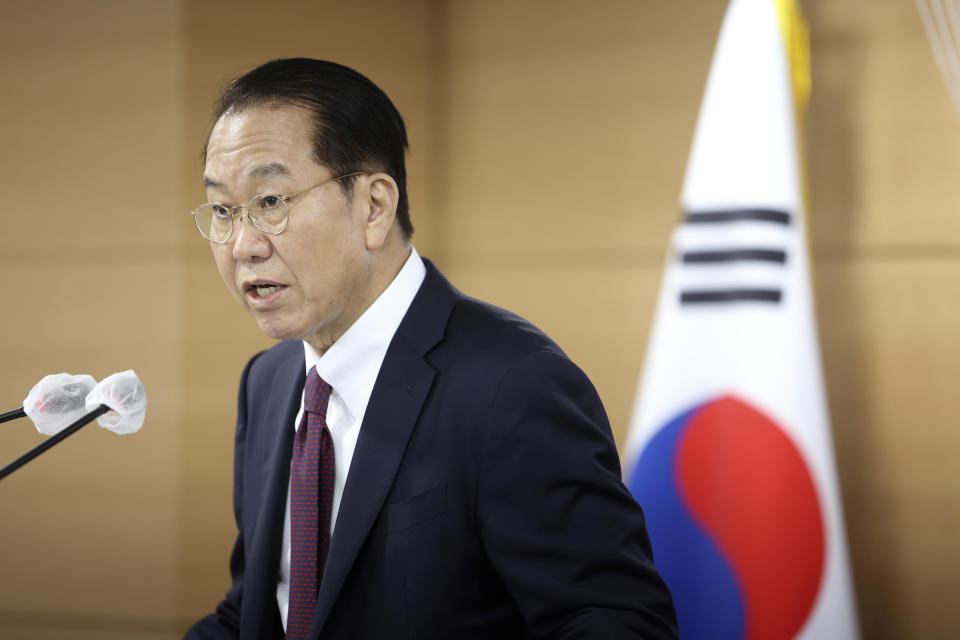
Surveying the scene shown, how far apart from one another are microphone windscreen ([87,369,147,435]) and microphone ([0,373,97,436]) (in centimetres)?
5

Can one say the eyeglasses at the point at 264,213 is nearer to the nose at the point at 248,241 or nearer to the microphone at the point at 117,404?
the nose at the point at 248,241

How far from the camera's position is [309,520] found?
1154 millimetres

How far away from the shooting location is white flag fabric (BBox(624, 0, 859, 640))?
1.94m

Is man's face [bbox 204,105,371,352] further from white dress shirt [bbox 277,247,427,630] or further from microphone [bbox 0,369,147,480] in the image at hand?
microphone [bbox 0,369,147,480]

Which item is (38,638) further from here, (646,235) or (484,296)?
(646,235)

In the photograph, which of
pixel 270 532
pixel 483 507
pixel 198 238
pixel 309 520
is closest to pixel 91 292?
pixel 198 238

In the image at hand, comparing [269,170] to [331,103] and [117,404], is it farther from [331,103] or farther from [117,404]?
[117,404]

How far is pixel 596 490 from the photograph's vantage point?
3.37 ft

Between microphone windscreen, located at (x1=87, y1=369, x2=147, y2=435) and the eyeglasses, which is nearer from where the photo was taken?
microphone windscreen, located at (x1=87, y1=369, x2=147, y2=435)

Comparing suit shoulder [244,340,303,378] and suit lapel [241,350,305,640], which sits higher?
suit shoulder [244,340,303,378]

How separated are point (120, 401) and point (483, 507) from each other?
465 millimetres

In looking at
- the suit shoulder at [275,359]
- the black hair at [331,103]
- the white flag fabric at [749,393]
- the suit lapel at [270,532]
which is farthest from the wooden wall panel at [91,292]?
the white flag fabric at [749,393]

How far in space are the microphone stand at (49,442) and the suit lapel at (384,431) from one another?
0.33 metres

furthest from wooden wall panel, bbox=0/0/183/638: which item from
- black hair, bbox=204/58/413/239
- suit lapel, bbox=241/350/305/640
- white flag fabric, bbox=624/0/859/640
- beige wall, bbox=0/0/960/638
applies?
white flag fabric, bbox=624/0/859/640
